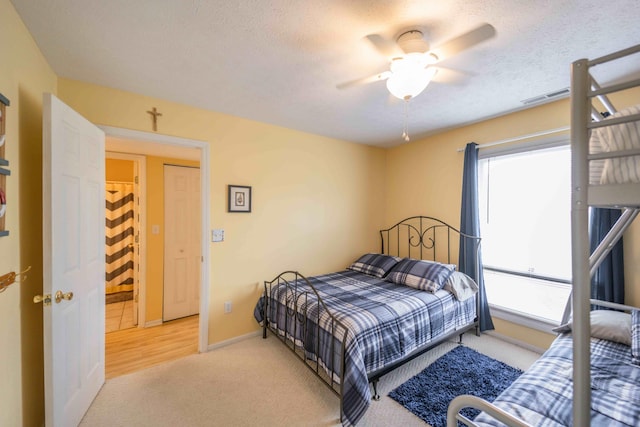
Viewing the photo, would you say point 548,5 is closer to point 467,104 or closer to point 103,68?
point 467,104

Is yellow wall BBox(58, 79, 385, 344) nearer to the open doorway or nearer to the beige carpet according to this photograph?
the open doorway

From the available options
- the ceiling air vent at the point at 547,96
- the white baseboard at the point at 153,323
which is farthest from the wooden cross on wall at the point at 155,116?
the ceiling air vent at the point at 547,96

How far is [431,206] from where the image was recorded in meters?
3.64

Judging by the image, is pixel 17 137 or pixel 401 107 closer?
pixel 17 137

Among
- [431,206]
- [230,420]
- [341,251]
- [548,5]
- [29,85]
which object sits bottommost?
[230,420]

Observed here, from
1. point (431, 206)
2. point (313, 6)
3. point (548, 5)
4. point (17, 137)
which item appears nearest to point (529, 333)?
point (431, 206)

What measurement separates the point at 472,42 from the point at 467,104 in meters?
1.35

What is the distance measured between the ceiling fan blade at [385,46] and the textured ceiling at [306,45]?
61 millimetres

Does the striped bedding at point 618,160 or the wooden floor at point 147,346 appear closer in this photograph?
the striped bedding at point 618,160

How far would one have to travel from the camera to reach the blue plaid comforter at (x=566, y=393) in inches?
46.5

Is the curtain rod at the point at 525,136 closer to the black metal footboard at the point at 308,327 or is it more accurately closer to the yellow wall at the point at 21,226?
the black metal footboard at the point at 308,327

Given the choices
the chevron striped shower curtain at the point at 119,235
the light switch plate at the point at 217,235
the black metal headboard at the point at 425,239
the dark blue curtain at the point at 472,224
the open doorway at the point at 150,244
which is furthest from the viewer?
the chevron striped shower curtain at the point at 119,235

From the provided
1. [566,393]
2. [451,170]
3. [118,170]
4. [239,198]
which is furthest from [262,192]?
[118,170]

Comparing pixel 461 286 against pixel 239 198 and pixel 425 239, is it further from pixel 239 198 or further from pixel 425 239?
pixel 239 198
